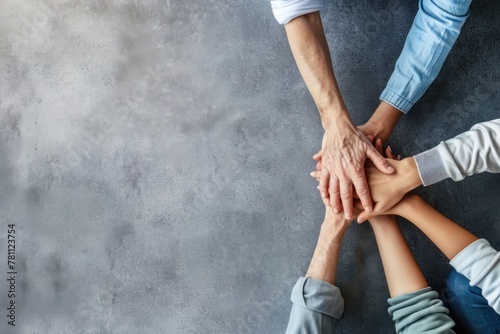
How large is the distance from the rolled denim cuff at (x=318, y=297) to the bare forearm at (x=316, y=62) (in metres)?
0.52

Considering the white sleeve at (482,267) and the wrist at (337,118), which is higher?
the wrist at (337,118)

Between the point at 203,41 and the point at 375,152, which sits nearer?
the point at 375,152

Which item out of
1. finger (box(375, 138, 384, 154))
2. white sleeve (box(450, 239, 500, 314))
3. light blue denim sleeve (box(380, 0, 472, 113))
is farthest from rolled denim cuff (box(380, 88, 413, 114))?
white sleeve (box(450, 239, 500, 314))

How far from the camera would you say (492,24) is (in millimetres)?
1716

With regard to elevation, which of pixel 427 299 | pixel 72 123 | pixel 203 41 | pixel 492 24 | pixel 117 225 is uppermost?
pixel 203 41

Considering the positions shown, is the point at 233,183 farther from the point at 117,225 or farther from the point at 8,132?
the point at 8,132

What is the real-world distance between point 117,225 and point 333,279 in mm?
799

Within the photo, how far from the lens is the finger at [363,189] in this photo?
152 cm

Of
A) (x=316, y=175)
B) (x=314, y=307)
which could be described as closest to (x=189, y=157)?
(x=316, y=175)

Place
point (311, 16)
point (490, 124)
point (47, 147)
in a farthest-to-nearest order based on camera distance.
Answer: point (47, 147) → point (311, 16) → point (490, 124)

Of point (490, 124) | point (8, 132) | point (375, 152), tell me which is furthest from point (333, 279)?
point (8, 132)

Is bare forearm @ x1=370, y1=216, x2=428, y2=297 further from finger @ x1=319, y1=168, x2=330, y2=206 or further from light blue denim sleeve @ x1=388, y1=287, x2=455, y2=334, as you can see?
finger @ x1=319, y1=168, x2=330, y2=206

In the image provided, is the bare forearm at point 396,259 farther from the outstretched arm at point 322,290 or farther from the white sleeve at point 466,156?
the white sleeve at point 466,156

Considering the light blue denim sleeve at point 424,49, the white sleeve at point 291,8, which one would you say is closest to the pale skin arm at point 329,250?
the light blue denim sleeve at point 424,49
